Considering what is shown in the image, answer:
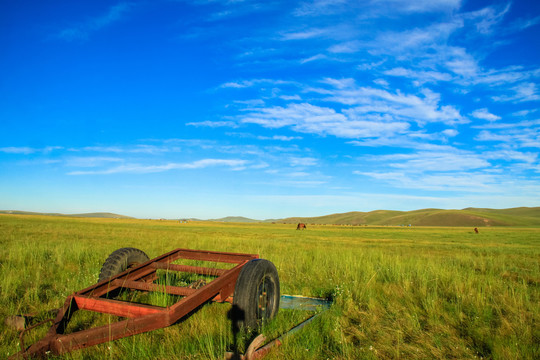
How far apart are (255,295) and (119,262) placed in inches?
109

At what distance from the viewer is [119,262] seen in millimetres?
5137

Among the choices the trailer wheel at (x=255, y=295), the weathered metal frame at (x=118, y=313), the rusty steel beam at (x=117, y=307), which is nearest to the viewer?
the weathered metal frame at (x=118, y=313)

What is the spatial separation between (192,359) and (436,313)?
4096 mm

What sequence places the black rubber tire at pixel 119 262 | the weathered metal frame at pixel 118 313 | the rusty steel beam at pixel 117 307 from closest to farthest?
the weathered metal frame at pixel 118 313
the rusty steel beam at pixel 117 307
the black rubber tire at pixel 119 262

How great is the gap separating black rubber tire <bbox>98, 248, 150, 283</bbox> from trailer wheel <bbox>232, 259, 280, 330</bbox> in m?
2.58

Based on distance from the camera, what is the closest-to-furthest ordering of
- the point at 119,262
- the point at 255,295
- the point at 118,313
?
the point at 118,313
the point at 255,295
the point at 119,262

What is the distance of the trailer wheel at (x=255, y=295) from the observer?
371cm

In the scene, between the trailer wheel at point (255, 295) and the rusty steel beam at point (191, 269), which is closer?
the trailer wheel at point (255, 295)

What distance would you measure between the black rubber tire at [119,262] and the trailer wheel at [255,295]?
8.46 ft

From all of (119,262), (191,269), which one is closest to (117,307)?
(191,269)

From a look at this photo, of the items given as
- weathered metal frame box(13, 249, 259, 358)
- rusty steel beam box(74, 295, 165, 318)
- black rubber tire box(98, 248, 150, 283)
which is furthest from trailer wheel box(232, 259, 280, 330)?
black rubber tire box(98, 248, 150, 283)

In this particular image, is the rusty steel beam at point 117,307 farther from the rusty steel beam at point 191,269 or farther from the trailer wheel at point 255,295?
the rusty steel beam at point 191,269

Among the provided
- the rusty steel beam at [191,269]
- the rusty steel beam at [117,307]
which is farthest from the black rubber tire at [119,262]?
the rusty steel beam at [117,307]

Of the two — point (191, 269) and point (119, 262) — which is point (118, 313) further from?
point (119, 262)
